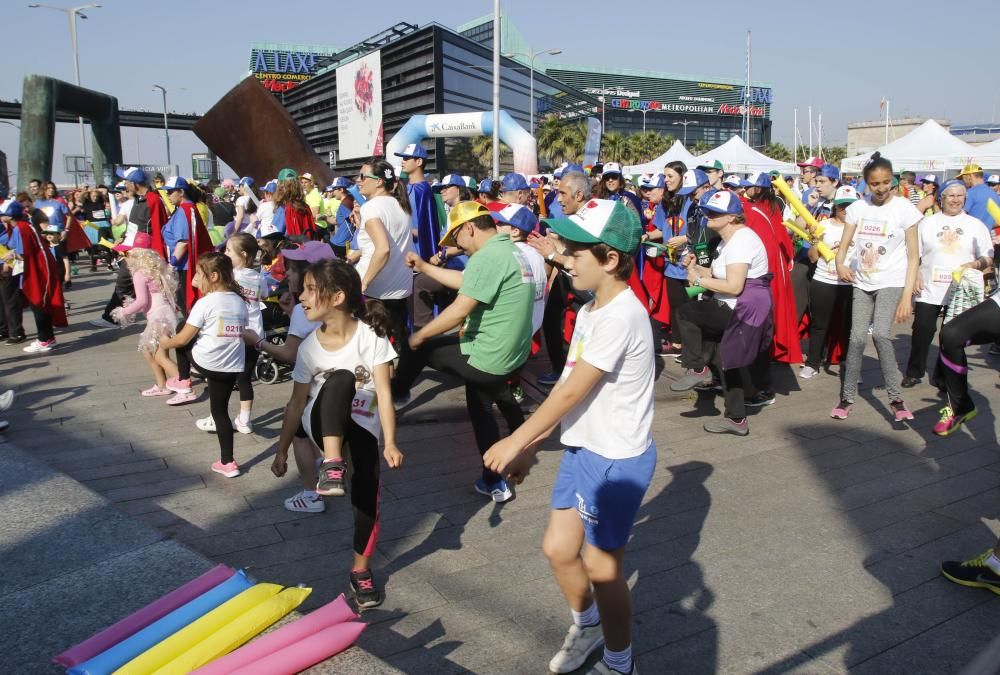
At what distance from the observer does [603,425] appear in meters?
2.62

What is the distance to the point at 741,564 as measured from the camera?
3.65 metres

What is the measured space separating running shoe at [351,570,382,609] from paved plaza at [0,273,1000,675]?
0.06 metres

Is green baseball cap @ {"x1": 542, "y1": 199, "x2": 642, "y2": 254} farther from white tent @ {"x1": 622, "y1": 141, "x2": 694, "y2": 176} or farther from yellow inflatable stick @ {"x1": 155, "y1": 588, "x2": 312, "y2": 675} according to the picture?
white tent @ {"x1": 622, "y1": 141, "x2": 694, "y2": 176}

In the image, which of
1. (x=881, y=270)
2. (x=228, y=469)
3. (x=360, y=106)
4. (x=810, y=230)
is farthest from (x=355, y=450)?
(x=360, y=106)

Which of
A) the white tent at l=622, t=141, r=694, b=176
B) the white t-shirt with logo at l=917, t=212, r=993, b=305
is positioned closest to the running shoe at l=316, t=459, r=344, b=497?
the white t-shirt with logo at l=917, t=212, r=993, b=305

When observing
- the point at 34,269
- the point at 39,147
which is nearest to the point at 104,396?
the point at 34,269

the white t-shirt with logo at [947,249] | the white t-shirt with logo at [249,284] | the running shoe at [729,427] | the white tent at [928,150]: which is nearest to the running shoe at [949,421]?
the running shoe at [729,427]

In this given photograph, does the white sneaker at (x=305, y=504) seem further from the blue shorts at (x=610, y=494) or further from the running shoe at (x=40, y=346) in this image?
the running shoe at (x=40, y=346)

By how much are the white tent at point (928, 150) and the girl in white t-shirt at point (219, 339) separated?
68.3 ft

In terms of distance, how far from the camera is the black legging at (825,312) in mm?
7258

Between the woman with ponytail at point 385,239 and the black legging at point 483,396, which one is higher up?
the woman with ponytail at point 385,239

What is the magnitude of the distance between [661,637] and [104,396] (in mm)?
5914

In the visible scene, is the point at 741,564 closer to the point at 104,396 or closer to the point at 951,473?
the point at 951,473

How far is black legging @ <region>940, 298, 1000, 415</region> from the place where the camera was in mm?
4398
